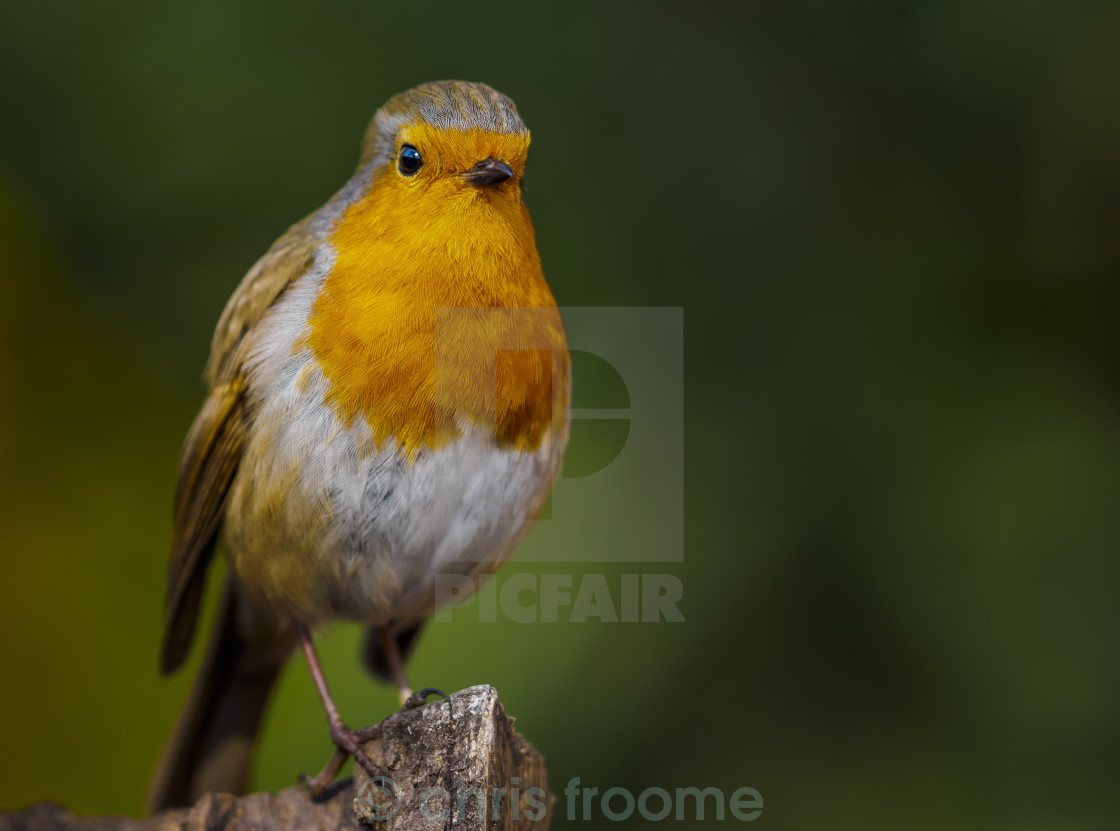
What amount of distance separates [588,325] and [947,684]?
4.70ft

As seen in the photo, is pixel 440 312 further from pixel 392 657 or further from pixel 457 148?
pixel 392 657

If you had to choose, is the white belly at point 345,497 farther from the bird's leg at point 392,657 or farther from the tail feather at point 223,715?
the tail feather at point 223,715

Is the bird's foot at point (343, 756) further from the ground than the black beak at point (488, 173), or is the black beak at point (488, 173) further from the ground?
the black beak at point (488, 173)

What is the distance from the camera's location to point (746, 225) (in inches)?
129

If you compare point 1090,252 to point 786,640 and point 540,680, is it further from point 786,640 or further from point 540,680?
point 540,680

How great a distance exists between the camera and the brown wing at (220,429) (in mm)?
2504

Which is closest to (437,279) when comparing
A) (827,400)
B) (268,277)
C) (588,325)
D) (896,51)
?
(268,277)

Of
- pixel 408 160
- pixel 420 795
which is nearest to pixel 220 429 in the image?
pixel 408 160

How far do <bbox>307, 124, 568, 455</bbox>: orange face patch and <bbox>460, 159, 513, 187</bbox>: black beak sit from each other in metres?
0.02

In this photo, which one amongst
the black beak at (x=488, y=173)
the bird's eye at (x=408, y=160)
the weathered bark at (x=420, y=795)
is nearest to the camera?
the weathered bark at (x=420, y=795)

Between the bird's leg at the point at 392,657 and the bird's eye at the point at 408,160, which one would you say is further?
the bird's leg at the point at 392,657

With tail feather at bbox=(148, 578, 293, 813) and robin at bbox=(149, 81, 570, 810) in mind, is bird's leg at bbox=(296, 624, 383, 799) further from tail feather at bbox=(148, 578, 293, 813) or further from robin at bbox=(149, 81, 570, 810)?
tail feather at bbox=(148, 578, 293, 813)

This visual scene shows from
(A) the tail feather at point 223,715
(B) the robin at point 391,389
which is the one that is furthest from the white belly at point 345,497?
(A) the tail feather at point 223,715

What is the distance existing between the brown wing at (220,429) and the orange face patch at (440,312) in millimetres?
207
